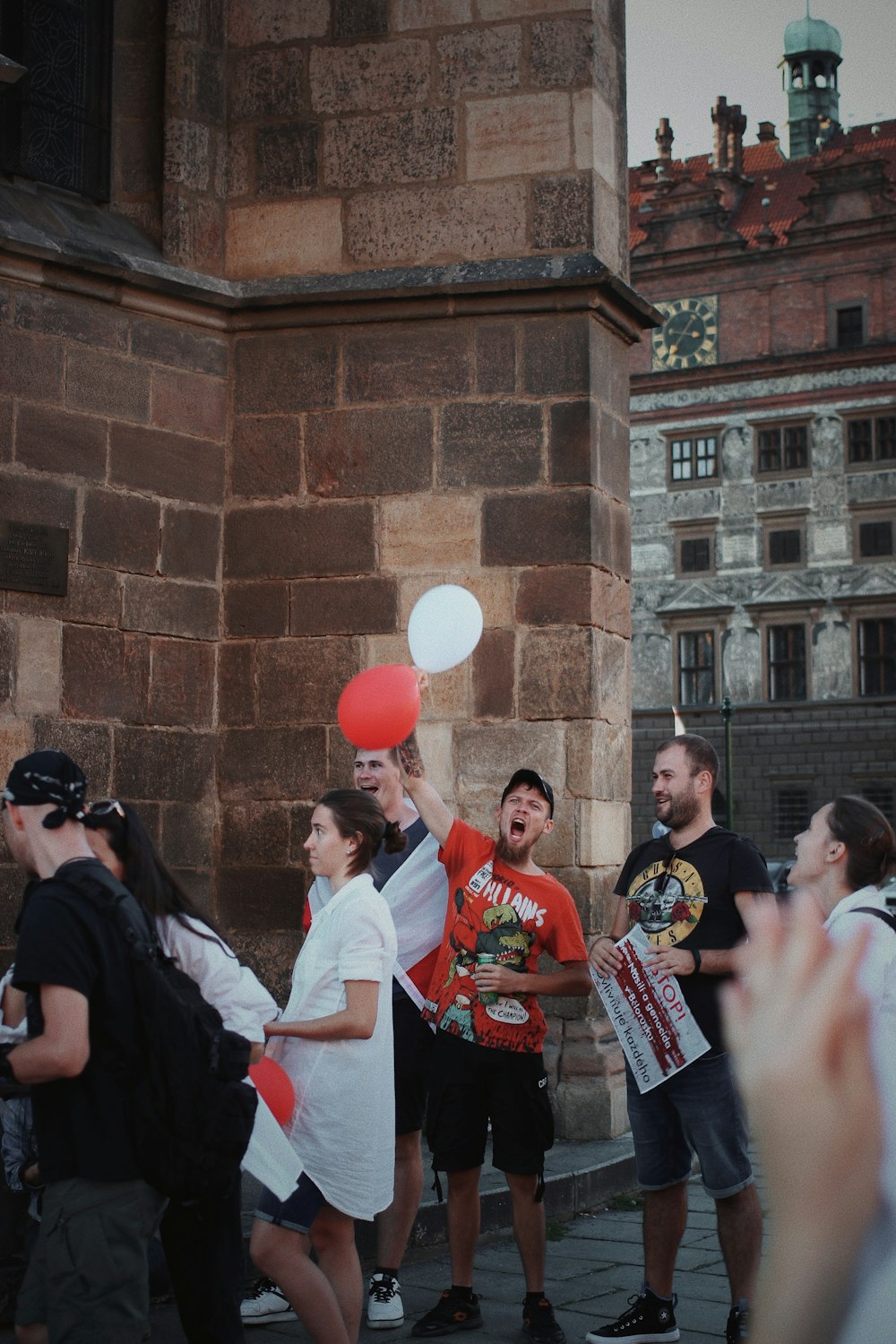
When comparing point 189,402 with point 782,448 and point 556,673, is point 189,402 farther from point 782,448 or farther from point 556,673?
point 782,448

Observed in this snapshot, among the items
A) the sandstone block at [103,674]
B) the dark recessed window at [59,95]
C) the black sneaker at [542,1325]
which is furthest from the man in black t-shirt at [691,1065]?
the dark recessed window at [59,95]

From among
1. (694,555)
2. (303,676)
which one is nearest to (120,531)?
(303,676)

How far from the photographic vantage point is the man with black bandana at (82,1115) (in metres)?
3.08

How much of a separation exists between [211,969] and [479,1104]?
5.69ft

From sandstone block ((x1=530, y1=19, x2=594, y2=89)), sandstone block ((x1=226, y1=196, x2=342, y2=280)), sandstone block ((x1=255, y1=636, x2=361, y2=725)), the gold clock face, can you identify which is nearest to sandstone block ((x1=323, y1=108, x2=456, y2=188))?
sandstone block ((x1=226, y1=196, x2=342, y2=280))

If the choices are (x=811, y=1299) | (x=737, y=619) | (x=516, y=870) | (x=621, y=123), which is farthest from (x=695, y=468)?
(x=811, y=1299)

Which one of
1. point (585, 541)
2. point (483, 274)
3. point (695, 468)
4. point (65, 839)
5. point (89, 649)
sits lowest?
point (65, 839)

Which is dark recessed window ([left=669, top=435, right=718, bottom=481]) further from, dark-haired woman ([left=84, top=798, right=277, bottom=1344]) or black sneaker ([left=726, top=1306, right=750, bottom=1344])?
dark-haired woman ([left=84, top=798, right=277, bottom=1344])

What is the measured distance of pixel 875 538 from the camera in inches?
1609

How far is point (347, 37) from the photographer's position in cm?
776

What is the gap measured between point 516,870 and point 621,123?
14.3 feet

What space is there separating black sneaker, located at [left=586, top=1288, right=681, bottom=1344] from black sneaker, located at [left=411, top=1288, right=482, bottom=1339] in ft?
1.18

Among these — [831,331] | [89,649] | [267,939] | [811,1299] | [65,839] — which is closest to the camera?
[811,1299]

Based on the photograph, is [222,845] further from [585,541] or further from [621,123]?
[621,123]
